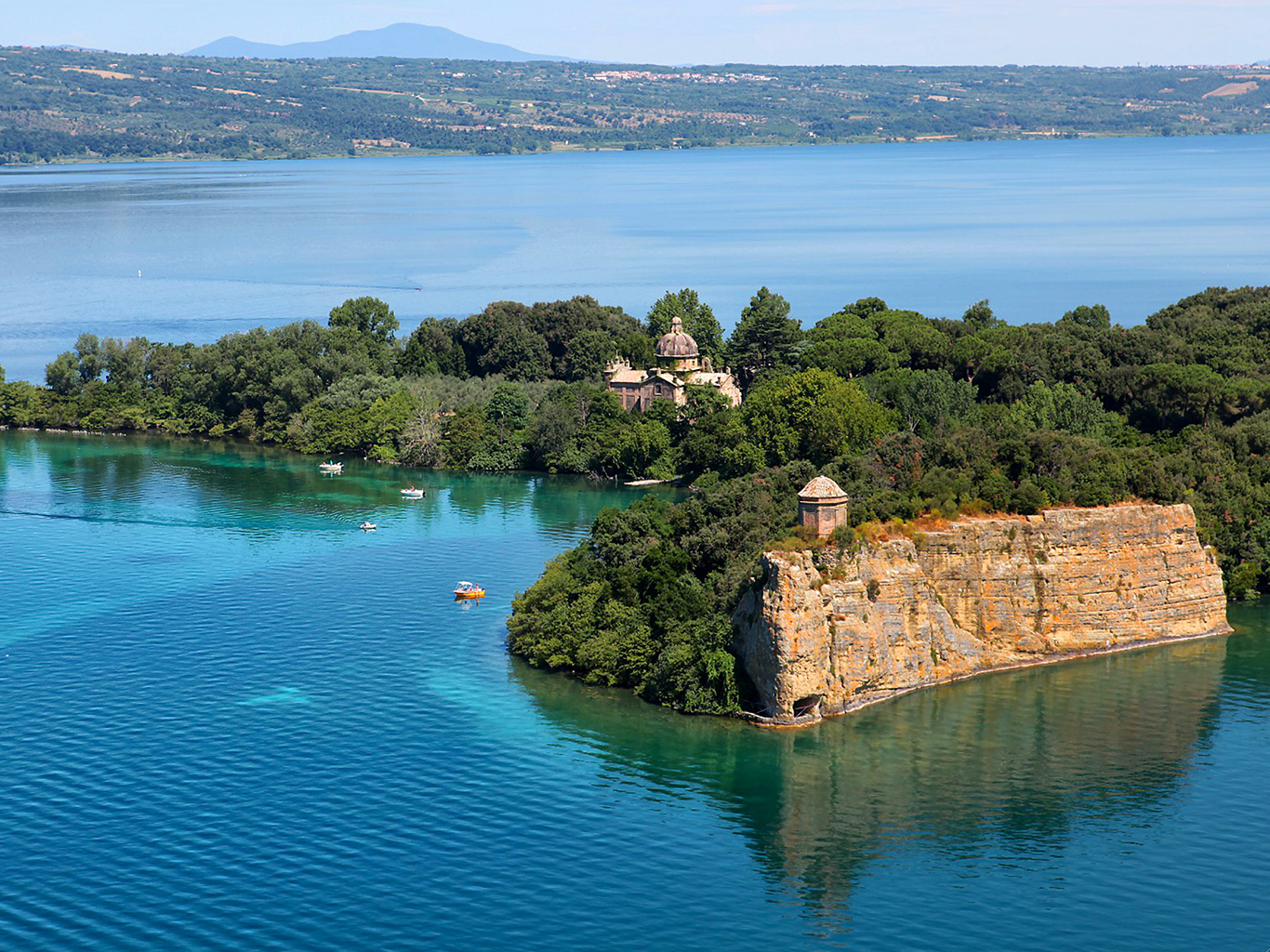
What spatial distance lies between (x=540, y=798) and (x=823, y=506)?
41.2 feet

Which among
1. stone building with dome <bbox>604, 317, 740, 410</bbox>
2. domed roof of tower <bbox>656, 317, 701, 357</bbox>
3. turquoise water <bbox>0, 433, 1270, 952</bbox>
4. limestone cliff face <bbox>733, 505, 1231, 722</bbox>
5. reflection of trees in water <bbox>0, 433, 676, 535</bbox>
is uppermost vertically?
domed roof of tower <bbox>656, 317, 701, 357</bbox>

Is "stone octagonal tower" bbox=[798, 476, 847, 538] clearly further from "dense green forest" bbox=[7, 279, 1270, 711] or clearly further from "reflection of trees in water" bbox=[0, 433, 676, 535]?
"reflection of trees in water" bbox=[0, 433, 676, 535]

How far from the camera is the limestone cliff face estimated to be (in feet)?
144

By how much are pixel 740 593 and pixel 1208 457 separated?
2263 centimetres

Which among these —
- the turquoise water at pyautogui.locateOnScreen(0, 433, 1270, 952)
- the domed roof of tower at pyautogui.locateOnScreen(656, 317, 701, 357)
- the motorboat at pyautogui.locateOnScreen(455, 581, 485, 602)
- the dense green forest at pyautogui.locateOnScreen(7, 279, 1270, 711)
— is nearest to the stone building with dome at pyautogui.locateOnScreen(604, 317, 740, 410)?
the domed roof of tower at pyautogui.locateOnScreen(656, 317, 701, 357)

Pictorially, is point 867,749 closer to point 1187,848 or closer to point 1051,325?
point 1187,848

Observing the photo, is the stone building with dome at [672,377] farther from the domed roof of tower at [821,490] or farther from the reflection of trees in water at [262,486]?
the domed roof of tower at [821,490]

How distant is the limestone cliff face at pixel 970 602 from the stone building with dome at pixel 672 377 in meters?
37.5

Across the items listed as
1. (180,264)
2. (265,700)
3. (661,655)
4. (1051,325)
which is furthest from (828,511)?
(180,264)

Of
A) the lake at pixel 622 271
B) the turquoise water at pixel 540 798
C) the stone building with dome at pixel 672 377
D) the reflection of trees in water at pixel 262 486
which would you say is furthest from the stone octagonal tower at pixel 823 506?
the lake at pixel 622 271

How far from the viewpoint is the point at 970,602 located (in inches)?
1889

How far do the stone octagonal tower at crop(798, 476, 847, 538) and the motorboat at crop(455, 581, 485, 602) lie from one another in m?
17.8

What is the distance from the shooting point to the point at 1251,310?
8088 cm

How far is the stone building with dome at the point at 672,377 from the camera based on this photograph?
86438mm
